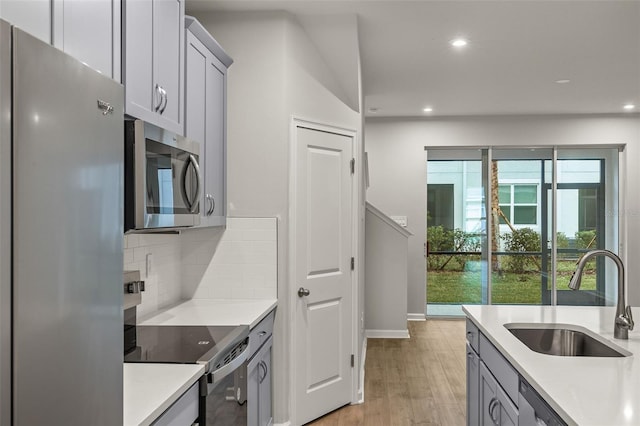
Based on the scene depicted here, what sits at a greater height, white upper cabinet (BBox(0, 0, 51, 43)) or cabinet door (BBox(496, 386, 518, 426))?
white upper cabinet (BBox(0, 0, 51, 43))

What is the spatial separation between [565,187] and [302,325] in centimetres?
498

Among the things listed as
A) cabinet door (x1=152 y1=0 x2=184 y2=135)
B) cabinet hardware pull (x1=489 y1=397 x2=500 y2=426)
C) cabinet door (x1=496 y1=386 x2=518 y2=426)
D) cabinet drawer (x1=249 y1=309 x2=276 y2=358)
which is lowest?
cabinet hardware pull (x1=489 y1=397 x2=500 y2=426)

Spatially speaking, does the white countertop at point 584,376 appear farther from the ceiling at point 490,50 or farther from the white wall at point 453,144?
the white wall at point 453,144

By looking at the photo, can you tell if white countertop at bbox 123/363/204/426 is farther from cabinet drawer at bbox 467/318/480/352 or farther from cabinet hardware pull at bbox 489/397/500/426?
cabinet drawer at bbox 467/318/480/352

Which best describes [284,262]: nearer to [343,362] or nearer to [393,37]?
[343,362]

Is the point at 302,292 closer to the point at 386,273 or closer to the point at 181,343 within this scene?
the point at 181,343

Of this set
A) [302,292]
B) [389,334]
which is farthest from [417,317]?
[302,292]

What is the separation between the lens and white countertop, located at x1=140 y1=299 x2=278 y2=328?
2.55m

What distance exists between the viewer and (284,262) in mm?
3174

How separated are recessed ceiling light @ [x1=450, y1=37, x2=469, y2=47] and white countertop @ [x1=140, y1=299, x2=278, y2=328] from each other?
2.39m

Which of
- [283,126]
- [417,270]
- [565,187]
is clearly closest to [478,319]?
[283,126]

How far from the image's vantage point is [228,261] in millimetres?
3209

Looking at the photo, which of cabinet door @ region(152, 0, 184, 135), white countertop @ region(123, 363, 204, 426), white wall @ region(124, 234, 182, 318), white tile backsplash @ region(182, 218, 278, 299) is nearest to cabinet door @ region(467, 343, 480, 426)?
white tile backsplash @ region(182, 218, 278, 299)

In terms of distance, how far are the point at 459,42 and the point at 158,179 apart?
2.82m
